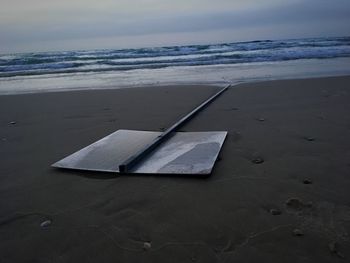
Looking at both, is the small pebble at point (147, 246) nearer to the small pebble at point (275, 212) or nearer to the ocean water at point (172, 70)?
the small pebble at point (275, 212)

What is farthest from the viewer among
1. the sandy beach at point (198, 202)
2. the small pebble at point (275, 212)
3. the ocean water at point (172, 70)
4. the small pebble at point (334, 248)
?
the ocean water at point (172, 70)

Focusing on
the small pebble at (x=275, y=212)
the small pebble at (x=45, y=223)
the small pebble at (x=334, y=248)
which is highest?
the small pebble at (x=45, y=223)

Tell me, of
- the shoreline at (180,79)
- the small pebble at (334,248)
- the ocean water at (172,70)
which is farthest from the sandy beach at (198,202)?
the ocean water at (172,70)

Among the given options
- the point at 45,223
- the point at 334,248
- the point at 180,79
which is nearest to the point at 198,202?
the point at 334,248

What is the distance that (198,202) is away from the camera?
2180mm

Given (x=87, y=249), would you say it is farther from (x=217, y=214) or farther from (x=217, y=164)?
(x=217, y=164)

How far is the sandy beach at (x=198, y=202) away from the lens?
171cm

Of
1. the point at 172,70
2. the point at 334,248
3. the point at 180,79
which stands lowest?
the point at 334,248

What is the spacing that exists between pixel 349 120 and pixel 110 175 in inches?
119

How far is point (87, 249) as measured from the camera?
1.75 meters

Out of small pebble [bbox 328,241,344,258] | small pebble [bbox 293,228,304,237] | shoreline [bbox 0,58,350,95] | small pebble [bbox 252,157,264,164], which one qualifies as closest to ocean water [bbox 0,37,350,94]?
shoreline [bbox 0,58,350,95]

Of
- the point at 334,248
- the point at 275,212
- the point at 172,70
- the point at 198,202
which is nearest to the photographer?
the point at 334,248

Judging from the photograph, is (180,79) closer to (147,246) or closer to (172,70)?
(172,70)

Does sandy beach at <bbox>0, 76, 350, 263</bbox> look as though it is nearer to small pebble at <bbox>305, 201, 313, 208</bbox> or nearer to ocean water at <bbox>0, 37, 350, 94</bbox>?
small pebble at <bbox>305, 201, 313, 208</bbox>
